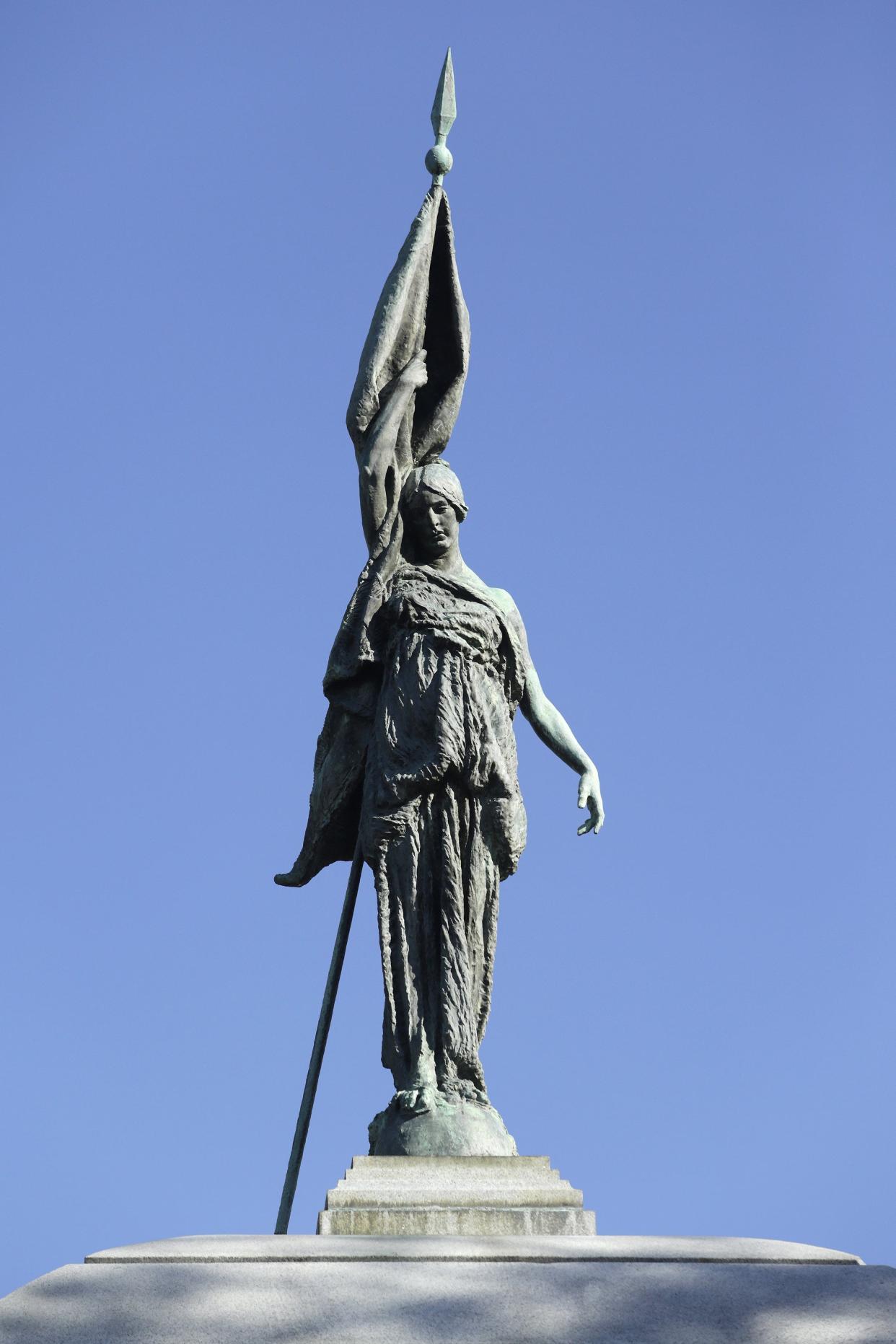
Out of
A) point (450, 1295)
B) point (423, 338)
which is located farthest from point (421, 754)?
point (450, 1295)

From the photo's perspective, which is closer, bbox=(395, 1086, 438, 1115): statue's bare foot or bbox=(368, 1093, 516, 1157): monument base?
bbox=(368, 1093, 516, 1157): monument base

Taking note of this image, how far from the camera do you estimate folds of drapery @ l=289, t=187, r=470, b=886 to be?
353 inches

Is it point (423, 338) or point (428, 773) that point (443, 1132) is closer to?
point (428, 773)

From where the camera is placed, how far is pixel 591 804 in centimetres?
927

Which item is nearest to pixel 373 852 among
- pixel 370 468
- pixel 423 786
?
pixel 423 786

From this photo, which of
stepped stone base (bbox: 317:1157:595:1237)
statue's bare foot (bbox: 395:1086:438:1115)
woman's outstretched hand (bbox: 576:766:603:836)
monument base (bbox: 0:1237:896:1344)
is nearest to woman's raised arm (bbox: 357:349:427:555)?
woman's outstretched hand (bbox: 576:766:603:836)

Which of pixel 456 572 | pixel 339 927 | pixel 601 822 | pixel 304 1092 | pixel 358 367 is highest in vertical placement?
pixel 358 367

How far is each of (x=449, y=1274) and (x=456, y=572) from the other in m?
3.93

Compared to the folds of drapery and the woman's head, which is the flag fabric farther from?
the woman's head

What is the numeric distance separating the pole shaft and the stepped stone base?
1.17 m

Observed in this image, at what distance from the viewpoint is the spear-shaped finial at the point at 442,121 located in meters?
10.0

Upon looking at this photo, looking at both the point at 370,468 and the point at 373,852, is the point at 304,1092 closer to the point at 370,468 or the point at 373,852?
the point at 373,852

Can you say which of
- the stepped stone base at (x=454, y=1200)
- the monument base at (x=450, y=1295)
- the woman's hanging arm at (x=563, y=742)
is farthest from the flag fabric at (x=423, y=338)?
the monument base at (x=450, y=1295)

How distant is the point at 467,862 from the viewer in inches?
335
